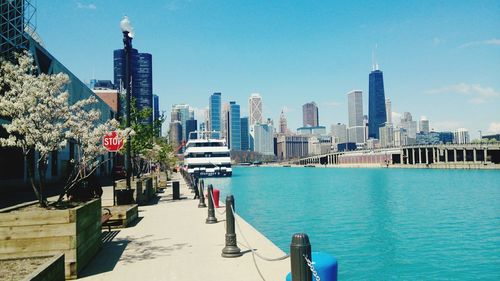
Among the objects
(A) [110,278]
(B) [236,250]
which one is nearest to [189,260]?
(B) [236,250]

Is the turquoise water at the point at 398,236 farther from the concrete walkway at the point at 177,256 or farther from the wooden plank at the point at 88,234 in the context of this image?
the wooden plank at the point at 88,234

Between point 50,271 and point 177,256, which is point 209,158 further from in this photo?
point 50,271

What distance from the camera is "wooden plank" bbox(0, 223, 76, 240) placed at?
269 inches

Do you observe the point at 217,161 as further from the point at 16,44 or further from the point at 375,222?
the point at 375,222

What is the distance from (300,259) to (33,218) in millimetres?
5292

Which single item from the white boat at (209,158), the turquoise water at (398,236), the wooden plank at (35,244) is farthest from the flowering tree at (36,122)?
the white boat at (209,158)

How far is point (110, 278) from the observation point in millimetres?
7266

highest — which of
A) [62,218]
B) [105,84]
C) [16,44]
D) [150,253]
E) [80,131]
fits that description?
[105,84]

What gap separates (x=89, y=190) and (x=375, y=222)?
15459mm

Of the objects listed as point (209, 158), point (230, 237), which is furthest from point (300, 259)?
point (209, 158)

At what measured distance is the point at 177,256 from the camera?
29.5 feet

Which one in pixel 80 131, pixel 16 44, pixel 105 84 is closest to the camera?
pixel 80 131

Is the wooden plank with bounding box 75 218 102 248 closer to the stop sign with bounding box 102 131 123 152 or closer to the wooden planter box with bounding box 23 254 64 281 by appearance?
the wooden planter box with bounding box 23 254 64 281

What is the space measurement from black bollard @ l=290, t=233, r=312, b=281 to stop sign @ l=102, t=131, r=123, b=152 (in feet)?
37.2
